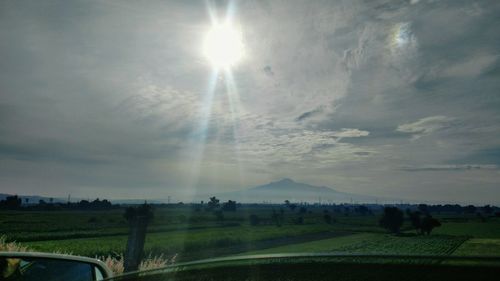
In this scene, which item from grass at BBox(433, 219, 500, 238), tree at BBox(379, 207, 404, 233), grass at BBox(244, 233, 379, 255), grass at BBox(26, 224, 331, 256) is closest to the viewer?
grass at BBox(26, 224, 331, 256)

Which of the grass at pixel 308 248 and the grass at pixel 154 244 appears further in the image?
the grass at pixel 308 248

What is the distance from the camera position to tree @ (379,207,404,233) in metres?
110

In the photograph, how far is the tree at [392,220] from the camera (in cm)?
11050

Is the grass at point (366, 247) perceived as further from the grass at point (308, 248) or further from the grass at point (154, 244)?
the grass at point (154, 244)

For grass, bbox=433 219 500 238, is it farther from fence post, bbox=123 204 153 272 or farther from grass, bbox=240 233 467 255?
fence post, bbox=123 204 153 272

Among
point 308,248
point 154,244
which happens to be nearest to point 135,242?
point 154,244

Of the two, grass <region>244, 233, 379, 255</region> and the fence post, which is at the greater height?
the fence post

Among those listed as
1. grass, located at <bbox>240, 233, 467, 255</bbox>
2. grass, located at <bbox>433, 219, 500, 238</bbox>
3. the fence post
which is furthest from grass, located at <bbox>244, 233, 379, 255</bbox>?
grass, located at <bbox>433, 219, 500, 238</bbox>

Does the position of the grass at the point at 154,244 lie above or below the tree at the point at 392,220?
below

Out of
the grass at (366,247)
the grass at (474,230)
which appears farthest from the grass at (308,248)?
the grass at (474,230)

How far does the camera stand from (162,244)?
55.1m

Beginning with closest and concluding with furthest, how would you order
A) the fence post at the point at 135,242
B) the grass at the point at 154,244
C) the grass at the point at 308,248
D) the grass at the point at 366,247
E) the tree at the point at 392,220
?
1. the fence post at the point at 135,242
2. the grass at the point at 154,244
3. the grass at the point at 308,248
4. the grass at the point at 366,247
5. the tree at the point at 392,220

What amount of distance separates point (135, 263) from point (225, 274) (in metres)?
10.5

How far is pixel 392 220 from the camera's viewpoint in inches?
4350
